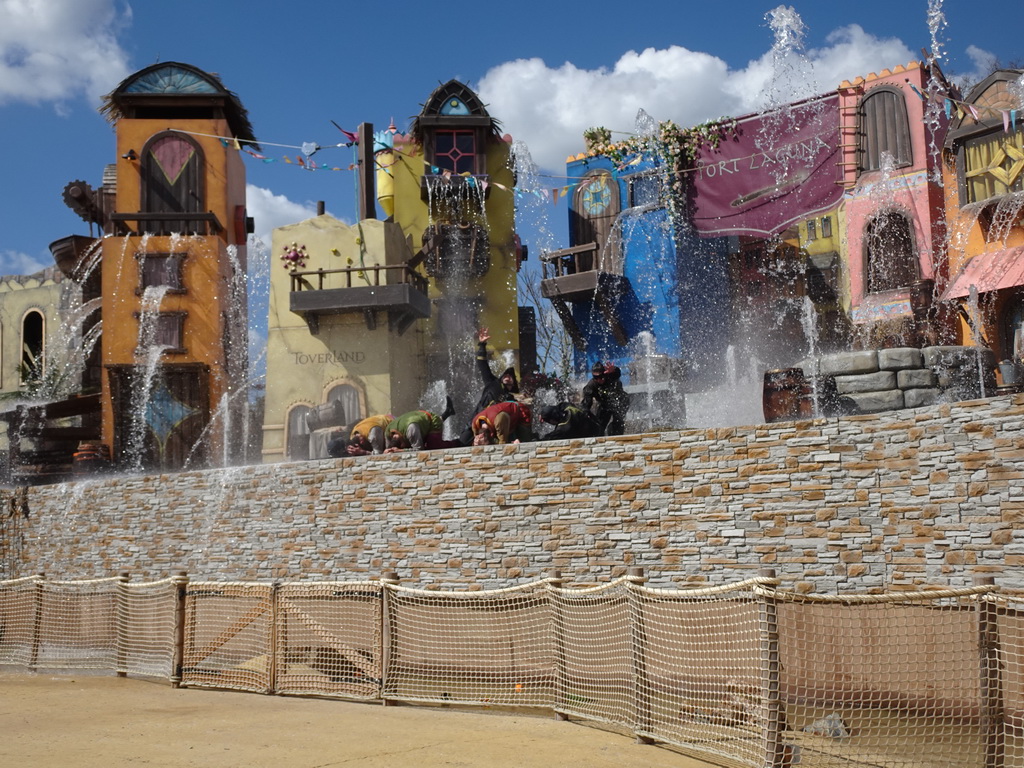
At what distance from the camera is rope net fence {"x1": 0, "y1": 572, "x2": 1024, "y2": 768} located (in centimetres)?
745

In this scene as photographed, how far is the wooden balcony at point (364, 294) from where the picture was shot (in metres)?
24.9

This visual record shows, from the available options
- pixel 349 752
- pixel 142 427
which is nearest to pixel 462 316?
pixel 142 427

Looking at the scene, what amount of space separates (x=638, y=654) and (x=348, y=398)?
1813cm

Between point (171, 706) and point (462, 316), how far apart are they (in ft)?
63.7

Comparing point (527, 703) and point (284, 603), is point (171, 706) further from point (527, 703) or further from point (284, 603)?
point (527, 703)

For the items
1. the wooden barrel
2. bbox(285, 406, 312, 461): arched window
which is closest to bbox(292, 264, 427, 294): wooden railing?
bbox(285, 406, 312, 461): arched window

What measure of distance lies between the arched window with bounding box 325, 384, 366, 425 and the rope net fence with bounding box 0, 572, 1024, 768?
1155 centimetres

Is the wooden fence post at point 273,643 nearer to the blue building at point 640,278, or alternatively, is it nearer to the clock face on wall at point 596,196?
the blue building at point 640,278

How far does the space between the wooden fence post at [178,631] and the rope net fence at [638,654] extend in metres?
0.02

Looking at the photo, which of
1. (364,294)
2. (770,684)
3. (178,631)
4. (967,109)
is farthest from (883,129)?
(770,684)

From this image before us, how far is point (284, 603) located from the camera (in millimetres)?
11336

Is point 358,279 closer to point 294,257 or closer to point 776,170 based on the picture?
point 294,257

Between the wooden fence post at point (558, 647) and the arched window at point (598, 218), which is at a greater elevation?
the arched window at point (598, 218)

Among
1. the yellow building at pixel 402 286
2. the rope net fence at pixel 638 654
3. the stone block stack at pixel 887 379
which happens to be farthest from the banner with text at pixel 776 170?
the rope net fence at pixel 638 654
